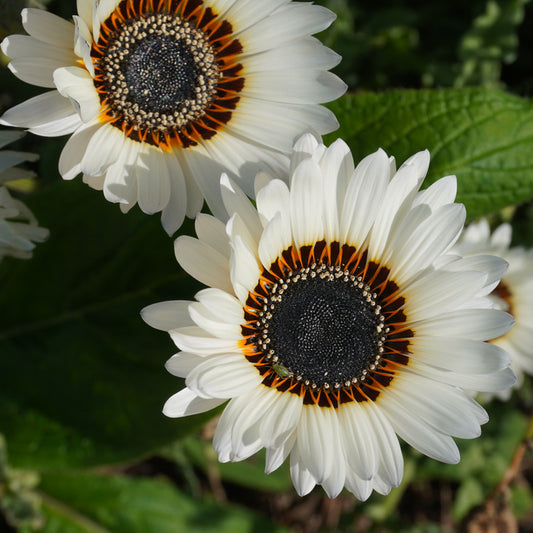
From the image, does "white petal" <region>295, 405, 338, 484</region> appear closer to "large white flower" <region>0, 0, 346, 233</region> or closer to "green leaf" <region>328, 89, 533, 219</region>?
"large white flower" <region>0, 0, 346, 233</region>

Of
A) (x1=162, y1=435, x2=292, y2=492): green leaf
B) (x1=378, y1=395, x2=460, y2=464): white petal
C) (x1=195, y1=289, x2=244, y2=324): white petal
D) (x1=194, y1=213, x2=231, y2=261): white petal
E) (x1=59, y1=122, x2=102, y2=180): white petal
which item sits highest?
(x1=59, y1=122, x2=102, y2=180): white petal

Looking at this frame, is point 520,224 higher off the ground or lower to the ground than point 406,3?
lower

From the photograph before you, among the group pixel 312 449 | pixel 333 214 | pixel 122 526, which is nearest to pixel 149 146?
pixel 333 214

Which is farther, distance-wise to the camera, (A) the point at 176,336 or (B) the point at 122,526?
(B) the point at 122,526

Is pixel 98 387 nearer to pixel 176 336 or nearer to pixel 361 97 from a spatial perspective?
pixel 176 336

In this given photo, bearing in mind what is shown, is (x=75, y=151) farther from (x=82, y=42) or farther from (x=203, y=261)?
(x=203, y=261)

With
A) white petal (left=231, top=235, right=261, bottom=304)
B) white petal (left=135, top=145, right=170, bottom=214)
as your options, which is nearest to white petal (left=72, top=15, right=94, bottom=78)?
white petal (left=135, top=145, right=170, bottom=214)
